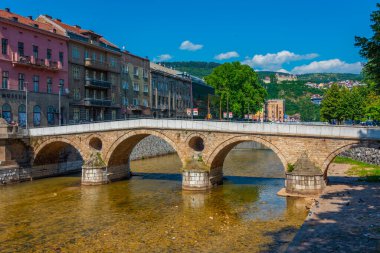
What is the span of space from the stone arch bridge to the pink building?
15.9 ft

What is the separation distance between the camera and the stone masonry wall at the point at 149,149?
53.0m

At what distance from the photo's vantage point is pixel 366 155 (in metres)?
43.3

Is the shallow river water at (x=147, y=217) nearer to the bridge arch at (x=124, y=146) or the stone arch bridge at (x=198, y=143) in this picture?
the stone arch bridge at (x=198, y=143)

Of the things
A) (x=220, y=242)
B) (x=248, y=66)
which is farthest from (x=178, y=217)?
(x=248, y=66)

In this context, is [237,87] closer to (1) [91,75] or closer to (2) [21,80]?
(1) [91,75]

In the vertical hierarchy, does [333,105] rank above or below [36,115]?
above

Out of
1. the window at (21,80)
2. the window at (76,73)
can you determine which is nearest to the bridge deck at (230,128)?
the window at (21,80)

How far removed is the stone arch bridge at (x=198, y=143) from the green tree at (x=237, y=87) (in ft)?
120

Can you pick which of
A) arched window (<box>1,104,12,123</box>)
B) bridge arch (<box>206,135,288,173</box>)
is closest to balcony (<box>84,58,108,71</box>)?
arched window (<box>1,104,12,123</box>)

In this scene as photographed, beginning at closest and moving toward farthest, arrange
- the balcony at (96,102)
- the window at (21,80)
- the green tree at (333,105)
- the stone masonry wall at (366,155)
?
the stone masonry wall at (366,155), the window at (21,80), the balcony at (96,102), the green tree at (333,105)

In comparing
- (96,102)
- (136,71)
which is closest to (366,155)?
(96,102)

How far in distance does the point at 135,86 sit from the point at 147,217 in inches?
1578

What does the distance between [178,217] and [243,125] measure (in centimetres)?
1006

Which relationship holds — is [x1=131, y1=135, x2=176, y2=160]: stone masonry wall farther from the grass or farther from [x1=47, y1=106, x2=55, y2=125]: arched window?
the grass
